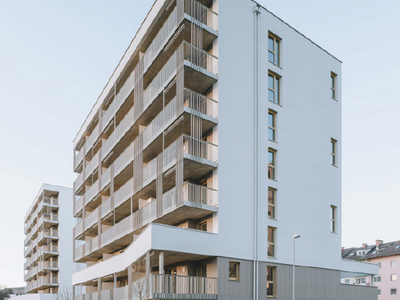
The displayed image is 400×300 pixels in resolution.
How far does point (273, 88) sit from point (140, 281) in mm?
13584

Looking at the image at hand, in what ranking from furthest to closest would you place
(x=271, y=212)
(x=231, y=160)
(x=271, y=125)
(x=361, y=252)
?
(x=361, y=252) < (x=271, y=125) < (x=271, y=212) < (x=231, y=160)

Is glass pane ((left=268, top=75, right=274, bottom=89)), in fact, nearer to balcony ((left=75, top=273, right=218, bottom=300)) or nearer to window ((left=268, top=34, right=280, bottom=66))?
window ((left=268, top=34, right=280, bottom=66))

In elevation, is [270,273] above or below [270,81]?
below

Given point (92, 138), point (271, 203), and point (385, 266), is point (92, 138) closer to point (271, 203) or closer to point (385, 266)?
point (271, 203)

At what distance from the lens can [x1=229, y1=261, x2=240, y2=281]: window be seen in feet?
72.5

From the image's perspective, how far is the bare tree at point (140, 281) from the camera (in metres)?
19.8

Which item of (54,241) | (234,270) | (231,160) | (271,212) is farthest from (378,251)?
(231,160)

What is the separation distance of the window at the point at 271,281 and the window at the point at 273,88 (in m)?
9.81

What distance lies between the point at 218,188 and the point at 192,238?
3018mm

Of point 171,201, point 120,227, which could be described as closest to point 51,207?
point 120,227

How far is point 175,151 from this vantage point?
929 inches

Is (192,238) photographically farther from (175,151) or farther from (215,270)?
(175,151)

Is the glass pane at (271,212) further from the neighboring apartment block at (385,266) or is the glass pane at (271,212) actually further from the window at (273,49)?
the neighboring apartment block at (385,266)

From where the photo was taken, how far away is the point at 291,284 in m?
24.3
